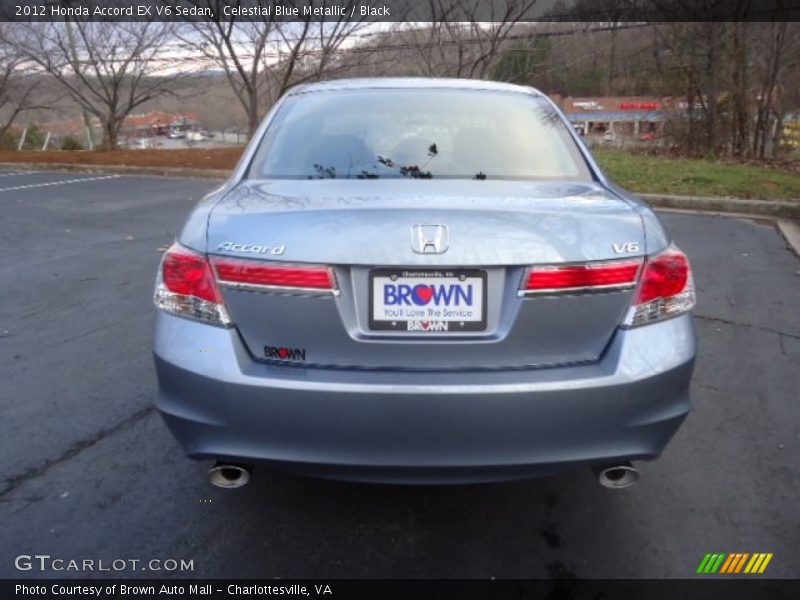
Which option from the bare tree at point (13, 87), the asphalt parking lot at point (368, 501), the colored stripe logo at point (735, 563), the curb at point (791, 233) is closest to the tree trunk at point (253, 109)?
the bare tree at point (13, 87)

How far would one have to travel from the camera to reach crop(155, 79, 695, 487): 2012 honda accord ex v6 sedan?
186cm

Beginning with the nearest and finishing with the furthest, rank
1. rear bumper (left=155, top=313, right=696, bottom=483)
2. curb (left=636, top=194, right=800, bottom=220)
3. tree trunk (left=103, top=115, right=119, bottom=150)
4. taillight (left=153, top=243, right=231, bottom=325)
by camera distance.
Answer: rear bumper (left=155, top=313, right=696, bottom=483) < taillight (left=153, top=243, right=231, bottom=325) < curb (left=636, top=194, right=800, bottom=220) < tree trunk (left=103, top=115, right=119, bottom=150)

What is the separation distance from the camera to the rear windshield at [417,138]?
8.43 feet

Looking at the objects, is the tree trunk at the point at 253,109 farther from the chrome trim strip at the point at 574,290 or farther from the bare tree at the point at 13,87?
the chrome trim strip at the point at 574,290

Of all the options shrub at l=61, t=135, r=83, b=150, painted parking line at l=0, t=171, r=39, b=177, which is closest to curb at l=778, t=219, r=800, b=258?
painted parking line at l=0, t=171, r=39, b=177

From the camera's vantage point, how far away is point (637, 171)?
41.6 feet

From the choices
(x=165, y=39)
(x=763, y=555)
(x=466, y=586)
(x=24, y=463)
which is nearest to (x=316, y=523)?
(x=466, y=586)

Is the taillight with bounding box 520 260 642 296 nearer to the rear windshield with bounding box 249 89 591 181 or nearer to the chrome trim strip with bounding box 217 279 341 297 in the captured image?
the chrome trim strip with bounding box 217 279 341 297

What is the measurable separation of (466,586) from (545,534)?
41 cm

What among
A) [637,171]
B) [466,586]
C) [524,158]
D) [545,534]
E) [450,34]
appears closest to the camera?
[466,586]

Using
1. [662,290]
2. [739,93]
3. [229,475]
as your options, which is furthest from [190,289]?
[739,93]

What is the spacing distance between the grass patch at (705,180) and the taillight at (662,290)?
22.6 feet

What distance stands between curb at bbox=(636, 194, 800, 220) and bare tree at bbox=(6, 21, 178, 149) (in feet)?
49.2

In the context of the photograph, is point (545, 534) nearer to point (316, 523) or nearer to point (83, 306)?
point (316, 523)
